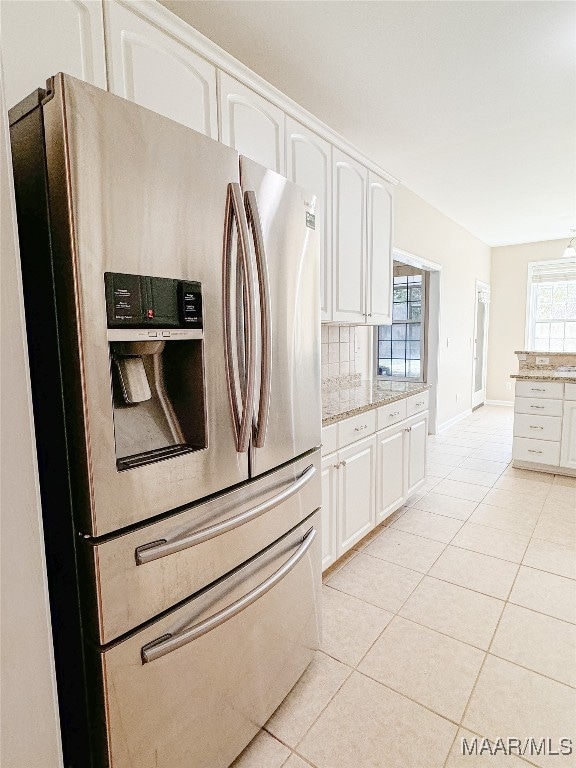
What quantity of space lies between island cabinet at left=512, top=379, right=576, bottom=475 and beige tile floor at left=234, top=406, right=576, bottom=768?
32.7 inches

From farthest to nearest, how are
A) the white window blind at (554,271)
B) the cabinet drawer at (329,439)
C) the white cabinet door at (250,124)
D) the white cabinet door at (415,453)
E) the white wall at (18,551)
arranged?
the white window blind at (554,271) < the white cabinet door at (415,453) < the cabinet drawer at (329,439) < the white cabinet door at (250,124) < the white wall at (18,551)

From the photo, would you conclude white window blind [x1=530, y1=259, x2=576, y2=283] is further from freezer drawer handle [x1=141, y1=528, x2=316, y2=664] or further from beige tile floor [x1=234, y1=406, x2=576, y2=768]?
freezer drawer handle [x1=141, y1=528, x2=316, y2=664]

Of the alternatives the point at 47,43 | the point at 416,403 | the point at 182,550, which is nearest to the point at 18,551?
the point at 182,550

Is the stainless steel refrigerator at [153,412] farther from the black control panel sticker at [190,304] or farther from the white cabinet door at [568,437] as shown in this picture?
the white cabinet door at [568,437]

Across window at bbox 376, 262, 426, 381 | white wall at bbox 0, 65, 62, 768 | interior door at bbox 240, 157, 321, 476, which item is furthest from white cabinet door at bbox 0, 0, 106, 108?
window at bbox 376, 262, 426, 381

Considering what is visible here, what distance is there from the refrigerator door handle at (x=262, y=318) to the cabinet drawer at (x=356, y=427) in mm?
914

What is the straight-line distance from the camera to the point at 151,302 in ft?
3.13

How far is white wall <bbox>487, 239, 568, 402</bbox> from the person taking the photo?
268 inches

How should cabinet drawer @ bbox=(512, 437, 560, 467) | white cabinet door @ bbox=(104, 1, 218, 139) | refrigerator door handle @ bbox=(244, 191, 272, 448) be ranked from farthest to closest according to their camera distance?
cabinet drawer @ bbox=(512, 437, 560, 467)
white cabinet door @ bbox=(104, 1, 218, 139)
refrigerator door handle @ bbox=(244, 191, 272, 448)

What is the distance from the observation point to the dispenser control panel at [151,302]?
0.89 m

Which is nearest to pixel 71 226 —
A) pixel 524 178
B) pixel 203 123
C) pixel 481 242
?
pixel 203 123

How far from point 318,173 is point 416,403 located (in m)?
1.63

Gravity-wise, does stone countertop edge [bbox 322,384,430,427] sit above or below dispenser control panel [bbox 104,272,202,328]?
below

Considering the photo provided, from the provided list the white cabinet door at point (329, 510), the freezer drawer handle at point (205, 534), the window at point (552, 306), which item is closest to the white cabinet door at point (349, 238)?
the white cabinet door at point (329, 510)
